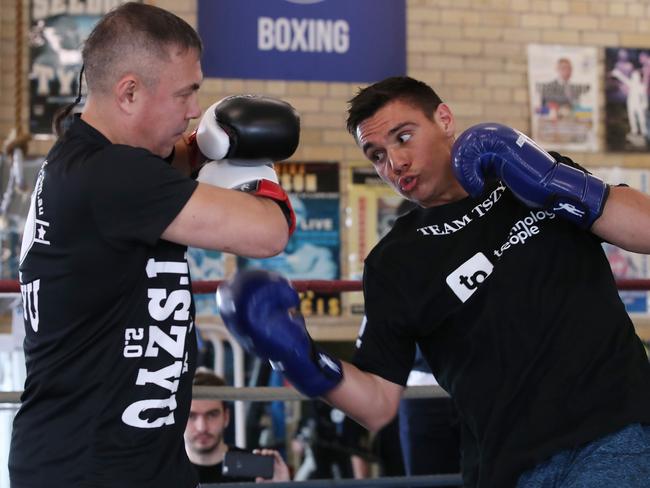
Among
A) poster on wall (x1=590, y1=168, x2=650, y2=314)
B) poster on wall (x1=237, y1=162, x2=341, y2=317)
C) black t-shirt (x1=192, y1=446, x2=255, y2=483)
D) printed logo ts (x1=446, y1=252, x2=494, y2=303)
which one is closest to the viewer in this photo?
printed logo ts (x1=446, y1=252, x2=494, y2=303)

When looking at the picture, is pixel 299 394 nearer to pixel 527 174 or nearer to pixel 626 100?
pixel 527 174

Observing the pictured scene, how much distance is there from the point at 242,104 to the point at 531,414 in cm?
73

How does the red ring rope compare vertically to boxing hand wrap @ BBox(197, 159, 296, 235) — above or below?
below

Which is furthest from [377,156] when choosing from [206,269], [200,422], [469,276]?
[206,269]

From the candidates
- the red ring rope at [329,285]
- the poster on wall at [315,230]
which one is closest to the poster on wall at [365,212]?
the poster on wall at [315,230]

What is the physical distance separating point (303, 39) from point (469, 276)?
1.71 m

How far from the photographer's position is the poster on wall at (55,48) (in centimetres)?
500

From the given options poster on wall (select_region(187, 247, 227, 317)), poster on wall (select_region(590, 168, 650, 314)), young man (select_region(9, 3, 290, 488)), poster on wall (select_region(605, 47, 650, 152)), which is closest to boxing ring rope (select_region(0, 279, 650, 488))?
young man (select_region(9, 3, 290, 488))

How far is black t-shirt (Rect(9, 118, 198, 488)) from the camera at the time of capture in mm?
1401

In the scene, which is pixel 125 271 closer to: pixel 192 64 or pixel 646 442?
pixel 192 64

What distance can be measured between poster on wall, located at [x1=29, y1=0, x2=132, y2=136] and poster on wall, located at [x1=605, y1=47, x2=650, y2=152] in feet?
10.1

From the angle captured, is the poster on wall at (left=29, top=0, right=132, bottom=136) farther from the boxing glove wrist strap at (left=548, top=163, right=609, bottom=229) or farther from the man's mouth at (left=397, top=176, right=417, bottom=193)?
the boxing glove wrist strap at (left=548, top=163, right=609, bottom=229)

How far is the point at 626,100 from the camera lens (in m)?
5.87

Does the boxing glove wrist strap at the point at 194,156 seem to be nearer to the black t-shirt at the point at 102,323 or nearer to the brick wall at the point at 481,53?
the black t-shirt at the point at 102,323
